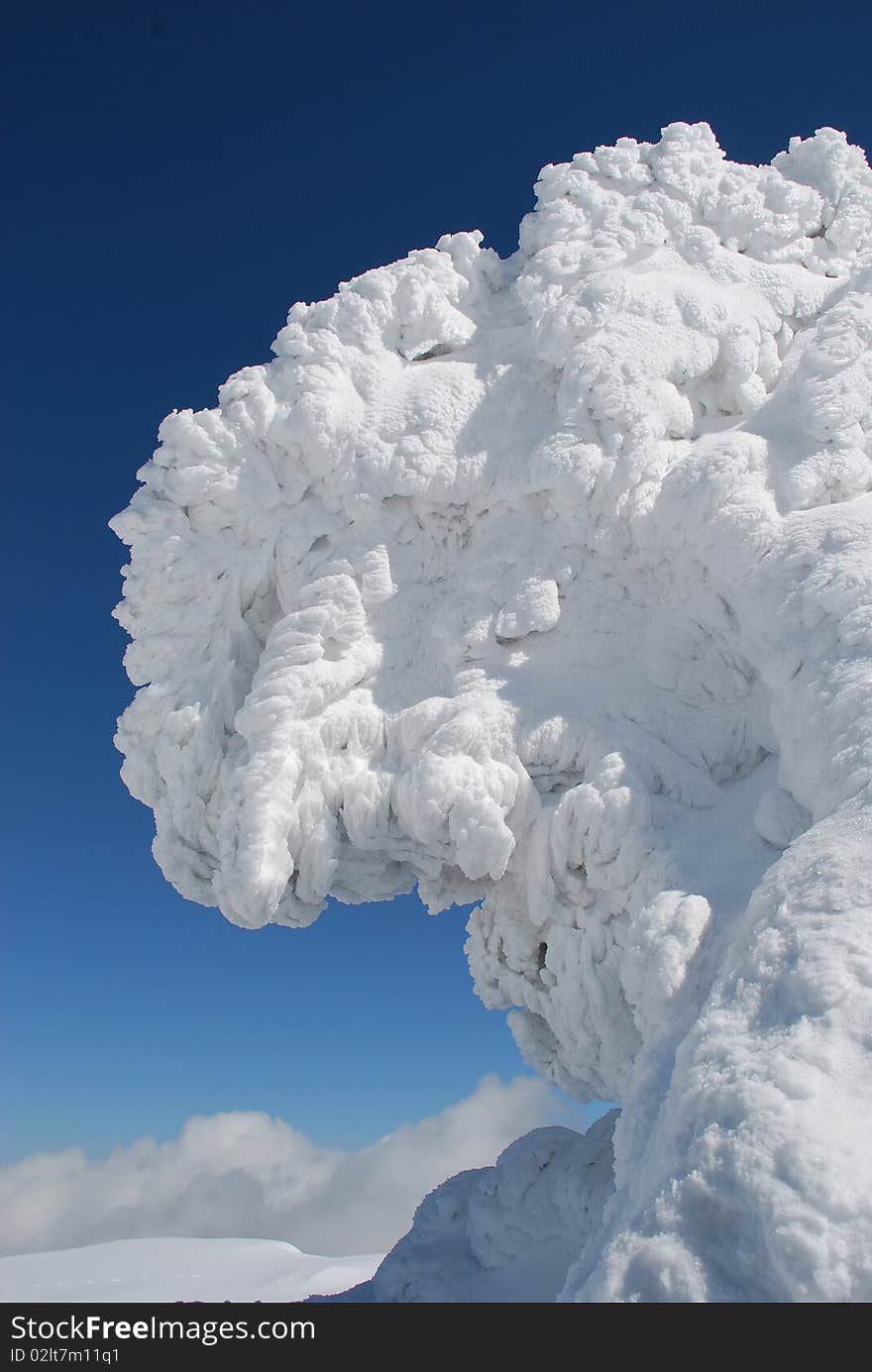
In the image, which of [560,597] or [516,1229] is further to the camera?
[516,1229]

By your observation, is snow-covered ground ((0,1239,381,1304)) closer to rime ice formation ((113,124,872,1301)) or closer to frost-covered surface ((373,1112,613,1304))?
frost-covered surface ((373,1112,613,1304))

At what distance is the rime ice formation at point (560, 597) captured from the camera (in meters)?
6.27

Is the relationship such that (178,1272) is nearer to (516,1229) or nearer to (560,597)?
(516,1229)

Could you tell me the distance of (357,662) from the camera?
8102 millimetres

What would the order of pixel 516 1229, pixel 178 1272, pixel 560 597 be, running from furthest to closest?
pixel 178 1272
pixel 516 1229
pixel 560 597

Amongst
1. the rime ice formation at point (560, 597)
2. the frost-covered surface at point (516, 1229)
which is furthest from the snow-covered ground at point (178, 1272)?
the rime ice formation at point (560, 597)

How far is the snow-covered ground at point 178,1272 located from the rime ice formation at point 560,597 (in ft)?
25.0

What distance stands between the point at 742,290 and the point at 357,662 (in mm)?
4947

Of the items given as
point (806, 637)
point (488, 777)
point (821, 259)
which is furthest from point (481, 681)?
point (821, 259)

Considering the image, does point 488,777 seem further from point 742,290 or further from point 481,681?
point 742,290

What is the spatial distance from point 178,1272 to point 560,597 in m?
13.6

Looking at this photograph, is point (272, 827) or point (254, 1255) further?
point (254, 1255)

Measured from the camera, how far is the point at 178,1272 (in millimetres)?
15289

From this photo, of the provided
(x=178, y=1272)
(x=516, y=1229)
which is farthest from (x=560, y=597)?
(x=178, y=1272)
